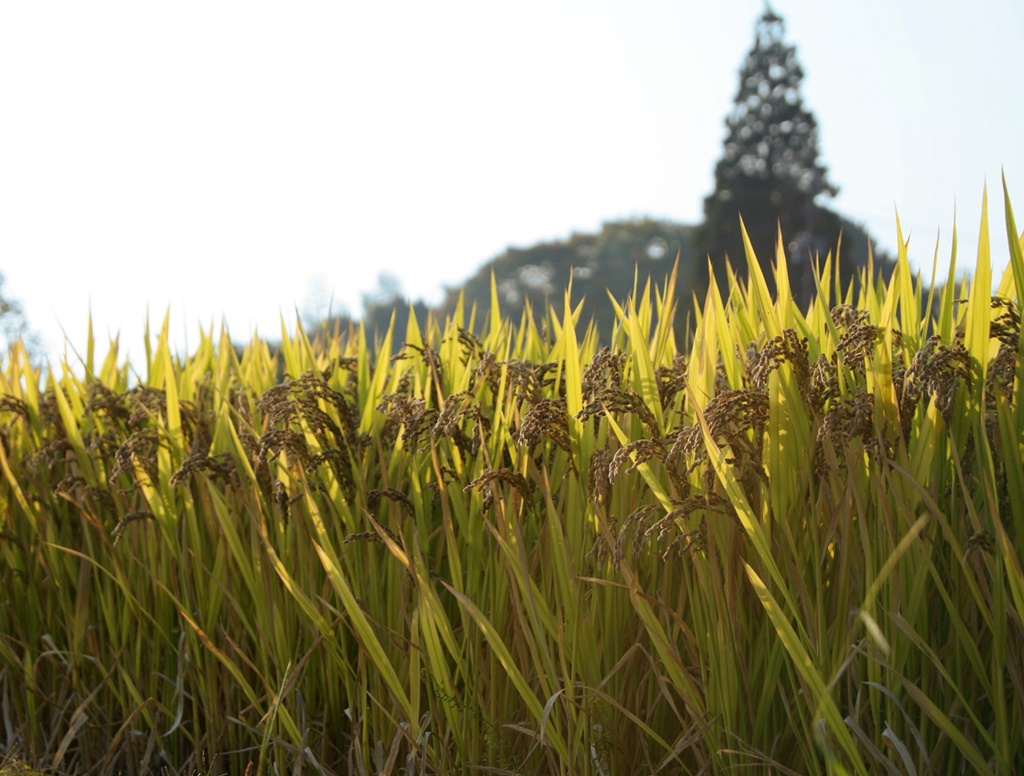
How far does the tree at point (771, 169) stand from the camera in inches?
1361

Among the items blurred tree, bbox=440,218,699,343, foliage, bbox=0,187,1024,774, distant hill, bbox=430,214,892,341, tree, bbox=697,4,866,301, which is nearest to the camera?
foliage, bbox=0,187,1024,774

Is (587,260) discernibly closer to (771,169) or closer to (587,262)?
(587,262)

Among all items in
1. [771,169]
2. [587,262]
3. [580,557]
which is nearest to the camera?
[580,557]

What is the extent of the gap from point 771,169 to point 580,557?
35.6 metres

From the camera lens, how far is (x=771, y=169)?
115ft

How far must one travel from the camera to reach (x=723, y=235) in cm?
3550

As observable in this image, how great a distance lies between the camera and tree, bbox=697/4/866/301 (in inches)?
1361

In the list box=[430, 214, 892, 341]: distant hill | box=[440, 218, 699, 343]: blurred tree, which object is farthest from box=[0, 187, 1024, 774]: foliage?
box=[440, 218, 699, 343]: blurred tree

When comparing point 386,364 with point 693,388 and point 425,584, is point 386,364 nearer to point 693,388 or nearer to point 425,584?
point 425,584

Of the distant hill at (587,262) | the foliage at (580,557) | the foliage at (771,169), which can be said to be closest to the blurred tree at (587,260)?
the distant hill at (587,262)

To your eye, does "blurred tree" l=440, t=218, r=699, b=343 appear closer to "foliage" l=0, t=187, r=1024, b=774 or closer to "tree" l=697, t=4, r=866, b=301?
"tree" l=697, t=4, r=866, b=301

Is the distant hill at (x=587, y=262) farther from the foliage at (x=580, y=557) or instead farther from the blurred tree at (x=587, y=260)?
the foliage at (x=580, y=557)

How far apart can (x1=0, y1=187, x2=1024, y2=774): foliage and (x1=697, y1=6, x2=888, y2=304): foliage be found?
3310cm

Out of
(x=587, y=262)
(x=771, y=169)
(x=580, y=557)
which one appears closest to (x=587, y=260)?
(x=587, y=262)
